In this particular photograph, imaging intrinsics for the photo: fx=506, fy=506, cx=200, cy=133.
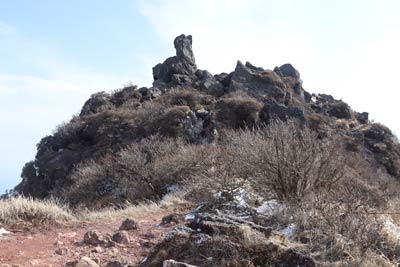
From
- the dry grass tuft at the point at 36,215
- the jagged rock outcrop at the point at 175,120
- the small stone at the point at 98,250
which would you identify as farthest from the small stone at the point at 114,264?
the jagged rock outcrop at the point at 175,120

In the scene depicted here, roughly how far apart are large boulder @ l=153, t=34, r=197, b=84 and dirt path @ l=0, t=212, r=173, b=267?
3264cm

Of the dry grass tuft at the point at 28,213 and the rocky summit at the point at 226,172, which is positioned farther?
the dry grass tuft at the point at 28,213

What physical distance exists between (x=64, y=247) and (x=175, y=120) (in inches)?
875

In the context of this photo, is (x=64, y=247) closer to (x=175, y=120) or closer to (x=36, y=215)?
(x=36, y=215)

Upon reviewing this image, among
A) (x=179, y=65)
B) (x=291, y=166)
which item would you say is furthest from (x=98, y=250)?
(x=179, y=65)

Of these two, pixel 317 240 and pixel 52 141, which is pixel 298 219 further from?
pixel 52 141

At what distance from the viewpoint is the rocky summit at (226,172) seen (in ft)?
16.6

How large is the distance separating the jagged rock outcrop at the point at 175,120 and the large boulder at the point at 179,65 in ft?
0.26

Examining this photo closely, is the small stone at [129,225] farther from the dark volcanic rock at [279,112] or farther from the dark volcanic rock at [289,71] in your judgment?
the dark volcanic rock at [289,71]

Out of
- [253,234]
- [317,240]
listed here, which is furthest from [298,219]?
[253,234]

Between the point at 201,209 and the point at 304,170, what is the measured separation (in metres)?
1.83

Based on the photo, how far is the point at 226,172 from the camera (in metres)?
9.87

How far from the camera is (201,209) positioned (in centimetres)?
721

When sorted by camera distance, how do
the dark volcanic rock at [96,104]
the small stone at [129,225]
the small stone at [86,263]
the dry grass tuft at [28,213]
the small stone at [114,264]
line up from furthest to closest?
1. the dark volcanic rock at [96,104]
2. the dry grass tuft at [28,213]
3. the small stone at [129,225]
4. the small stone at [114,264]
5. the small stone at [86,263]
